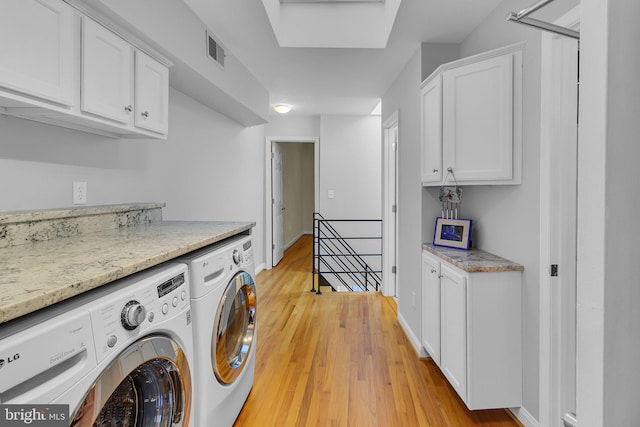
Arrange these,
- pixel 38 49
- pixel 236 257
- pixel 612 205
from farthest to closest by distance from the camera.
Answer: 1. pixel 236 257
2. pixel 38 49
3. pixel 612 205

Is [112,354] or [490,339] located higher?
[112,354]

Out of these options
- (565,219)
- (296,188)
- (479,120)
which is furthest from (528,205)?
(296,188)

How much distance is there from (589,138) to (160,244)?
1.38 metres

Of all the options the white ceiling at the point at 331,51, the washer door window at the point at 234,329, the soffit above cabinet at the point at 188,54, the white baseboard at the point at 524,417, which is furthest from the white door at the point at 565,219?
the soffit above cabinet at the point at 188,54

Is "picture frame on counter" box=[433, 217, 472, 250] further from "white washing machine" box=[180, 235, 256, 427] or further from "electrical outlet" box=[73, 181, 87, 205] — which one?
"electrical outlet" box=[73, 181, 87, 205]

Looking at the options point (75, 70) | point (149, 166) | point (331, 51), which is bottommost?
point (149, 166)

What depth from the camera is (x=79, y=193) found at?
1718mm

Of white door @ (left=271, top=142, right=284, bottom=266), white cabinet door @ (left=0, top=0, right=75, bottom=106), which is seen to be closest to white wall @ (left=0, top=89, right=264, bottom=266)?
white cabinet door @ (left=0, top=0, right=75, bottom=106)

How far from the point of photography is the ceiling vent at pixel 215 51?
233 centimetres

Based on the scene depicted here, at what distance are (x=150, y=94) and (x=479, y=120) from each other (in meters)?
1.86

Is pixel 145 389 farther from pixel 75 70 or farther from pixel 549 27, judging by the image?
pixel 549 27

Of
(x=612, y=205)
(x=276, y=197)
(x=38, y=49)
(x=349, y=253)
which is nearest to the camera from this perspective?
(x=612, y=205)

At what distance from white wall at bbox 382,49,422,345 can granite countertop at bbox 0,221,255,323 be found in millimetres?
1642

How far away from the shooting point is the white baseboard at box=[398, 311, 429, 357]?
8.22 feet
